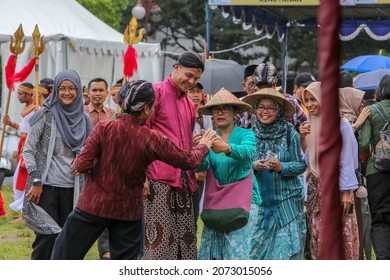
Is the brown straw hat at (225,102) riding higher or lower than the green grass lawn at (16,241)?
higher

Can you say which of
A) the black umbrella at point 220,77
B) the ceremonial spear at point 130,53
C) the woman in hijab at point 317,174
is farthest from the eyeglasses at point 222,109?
the black umbrella at point 220,77

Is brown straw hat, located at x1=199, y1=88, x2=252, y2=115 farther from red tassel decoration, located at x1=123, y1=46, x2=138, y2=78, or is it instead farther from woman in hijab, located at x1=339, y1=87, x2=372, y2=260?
red tassel decoration, located at x1=123, y1=46, x2=138, y2=78

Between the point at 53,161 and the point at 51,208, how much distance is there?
1.08 ft

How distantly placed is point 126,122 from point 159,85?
83 cm

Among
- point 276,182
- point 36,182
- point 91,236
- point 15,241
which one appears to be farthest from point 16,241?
point 91,236

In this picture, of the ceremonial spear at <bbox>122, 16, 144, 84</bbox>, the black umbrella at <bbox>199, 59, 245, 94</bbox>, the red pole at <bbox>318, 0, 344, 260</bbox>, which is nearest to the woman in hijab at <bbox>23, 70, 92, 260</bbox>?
the ceremonial spear at <bbox>122, 16, 144, 84</bbox>

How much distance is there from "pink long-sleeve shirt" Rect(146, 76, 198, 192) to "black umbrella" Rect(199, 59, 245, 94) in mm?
4377

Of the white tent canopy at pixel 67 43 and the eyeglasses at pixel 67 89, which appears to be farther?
the white tent canopy at pixel 67 43

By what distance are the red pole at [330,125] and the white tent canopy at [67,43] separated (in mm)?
16400

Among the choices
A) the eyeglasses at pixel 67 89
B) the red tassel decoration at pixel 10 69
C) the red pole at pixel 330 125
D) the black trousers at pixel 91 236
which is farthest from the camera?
the red tassel decoration at pixel 10 69

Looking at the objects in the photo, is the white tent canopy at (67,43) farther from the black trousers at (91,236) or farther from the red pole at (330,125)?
the red pole at (330,125)

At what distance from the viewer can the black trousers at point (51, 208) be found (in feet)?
20.9

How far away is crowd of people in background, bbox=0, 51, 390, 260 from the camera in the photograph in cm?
510

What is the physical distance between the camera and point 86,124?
6637 millimetres
